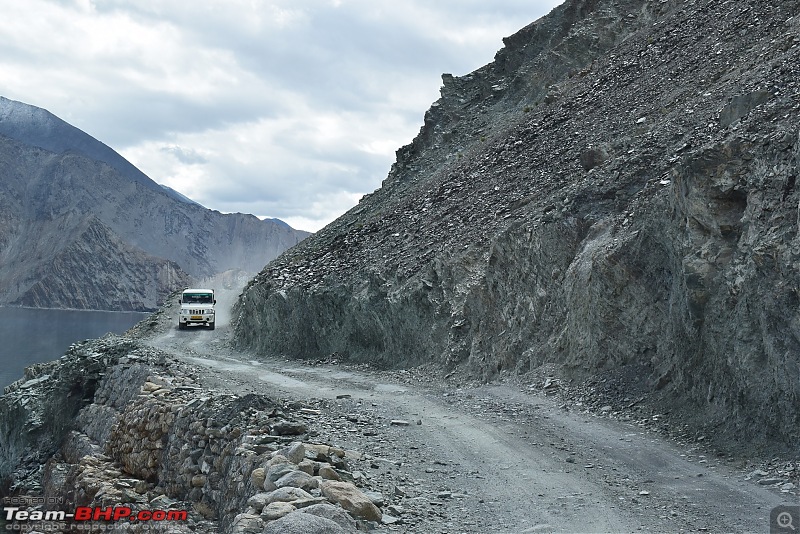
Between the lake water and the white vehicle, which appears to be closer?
the white vehicle

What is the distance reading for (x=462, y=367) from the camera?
862 inches

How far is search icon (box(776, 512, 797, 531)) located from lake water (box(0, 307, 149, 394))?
67.7 meters

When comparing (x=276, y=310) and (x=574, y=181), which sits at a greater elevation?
(x=574, y=181)

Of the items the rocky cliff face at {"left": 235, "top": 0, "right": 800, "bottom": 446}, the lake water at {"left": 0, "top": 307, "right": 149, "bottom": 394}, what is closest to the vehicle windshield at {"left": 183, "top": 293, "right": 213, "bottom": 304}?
the rocky cliff face at {"left": 235, "top": 0, "right": 800, "bottom": 446}

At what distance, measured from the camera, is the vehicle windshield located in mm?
45644

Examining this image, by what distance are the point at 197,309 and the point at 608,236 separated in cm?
3287

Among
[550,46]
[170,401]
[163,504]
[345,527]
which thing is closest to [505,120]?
[550,46]

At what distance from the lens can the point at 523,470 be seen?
11203 millimetres

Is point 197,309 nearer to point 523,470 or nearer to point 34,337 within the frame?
point 523,470

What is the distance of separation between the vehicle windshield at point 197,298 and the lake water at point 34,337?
28.8 metres

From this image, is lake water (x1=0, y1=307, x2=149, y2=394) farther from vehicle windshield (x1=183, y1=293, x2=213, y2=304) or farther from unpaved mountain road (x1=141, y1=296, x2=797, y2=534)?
unpaved mountain road (x1=141, y1=296, x2=797, y2=534)

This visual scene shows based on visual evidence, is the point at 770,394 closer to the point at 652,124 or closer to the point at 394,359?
the point at 652,124

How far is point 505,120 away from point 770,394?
3132 cm

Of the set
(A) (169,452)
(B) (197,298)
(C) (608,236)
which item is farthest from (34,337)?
(C) (608,236)
